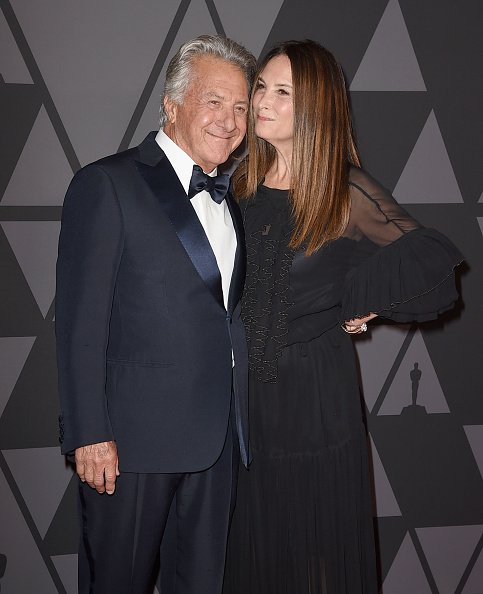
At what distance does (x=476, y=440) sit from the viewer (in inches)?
110

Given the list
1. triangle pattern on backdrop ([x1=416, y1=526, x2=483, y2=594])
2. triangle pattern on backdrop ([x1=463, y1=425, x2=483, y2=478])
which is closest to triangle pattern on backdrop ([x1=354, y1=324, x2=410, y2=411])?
triangle pattern on backdrop ([x1=463, y1=425, x2=483, y2=478])

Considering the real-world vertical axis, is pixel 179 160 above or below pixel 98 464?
above

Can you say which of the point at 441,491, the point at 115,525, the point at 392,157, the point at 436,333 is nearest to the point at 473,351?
the point at 436,333

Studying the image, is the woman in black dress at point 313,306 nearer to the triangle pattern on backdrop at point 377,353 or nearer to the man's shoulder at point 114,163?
the man's shoulder at point 114,163

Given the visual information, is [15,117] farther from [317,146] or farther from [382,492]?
[382,492]

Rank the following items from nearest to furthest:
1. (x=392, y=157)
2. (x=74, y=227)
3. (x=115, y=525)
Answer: (x=74, y=227) → (x=115, y=525) → (x=392, y=157)

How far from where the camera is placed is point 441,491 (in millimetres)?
2811

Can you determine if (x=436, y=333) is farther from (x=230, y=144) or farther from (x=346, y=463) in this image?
(x=230, y=144)

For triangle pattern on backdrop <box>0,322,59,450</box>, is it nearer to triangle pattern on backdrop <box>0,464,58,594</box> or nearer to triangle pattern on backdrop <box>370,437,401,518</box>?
triangle pattern on backdrop <box>0,464,58,594</box>

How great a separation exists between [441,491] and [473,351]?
0.56 meters

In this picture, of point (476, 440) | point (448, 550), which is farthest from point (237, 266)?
point (448, 550)

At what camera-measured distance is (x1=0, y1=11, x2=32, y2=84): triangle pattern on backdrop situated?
2.41 m

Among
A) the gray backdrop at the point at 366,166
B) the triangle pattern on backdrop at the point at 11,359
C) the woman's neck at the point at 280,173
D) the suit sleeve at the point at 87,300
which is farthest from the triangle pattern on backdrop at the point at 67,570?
the woman's neck at the point at 280,173

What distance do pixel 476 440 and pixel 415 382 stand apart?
0.35m
